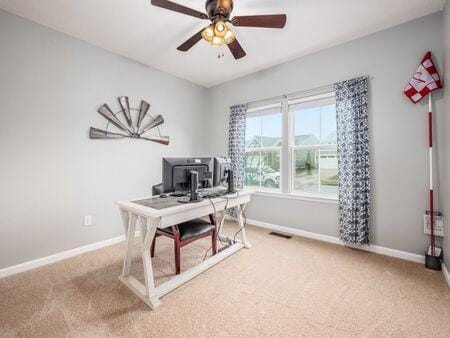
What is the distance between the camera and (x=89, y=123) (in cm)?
260

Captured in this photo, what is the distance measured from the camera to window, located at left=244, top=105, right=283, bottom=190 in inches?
134

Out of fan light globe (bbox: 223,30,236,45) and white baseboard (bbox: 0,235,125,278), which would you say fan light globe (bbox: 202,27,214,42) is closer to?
fan light globe (bbox: 223,30,236,45)

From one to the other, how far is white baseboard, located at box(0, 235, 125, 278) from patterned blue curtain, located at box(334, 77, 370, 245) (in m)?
3.09

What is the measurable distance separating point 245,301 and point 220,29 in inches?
89.4

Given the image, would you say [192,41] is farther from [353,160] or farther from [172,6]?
[353,160]

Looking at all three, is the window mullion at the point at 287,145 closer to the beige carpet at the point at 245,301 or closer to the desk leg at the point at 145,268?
the beige carpet at the point at 245,301

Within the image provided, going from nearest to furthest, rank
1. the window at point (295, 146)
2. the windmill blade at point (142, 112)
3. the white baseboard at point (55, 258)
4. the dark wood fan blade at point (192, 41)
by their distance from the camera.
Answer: the dark wood fan blade at point (192, 41), the white baseboard at point (55, 258), the window at point (295, 146), the windmill blade at point (142, 112)

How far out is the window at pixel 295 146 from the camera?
2.91m

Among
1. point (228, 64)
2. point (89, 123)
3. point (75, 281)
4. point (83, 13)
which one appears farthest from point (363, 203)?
point (83, 13)

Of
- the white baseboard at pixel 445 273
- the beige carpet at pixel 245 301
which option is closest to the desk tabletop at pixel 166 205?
the beige carpet at pixel 245 301

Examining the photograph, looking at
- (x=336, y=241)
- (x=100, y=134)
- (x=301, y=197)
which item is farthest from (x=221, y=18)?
(x=336, y=241)

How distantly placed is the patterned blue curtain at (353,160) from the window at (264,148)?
0.95 meters

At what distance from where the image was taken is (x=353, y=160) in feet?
8.18

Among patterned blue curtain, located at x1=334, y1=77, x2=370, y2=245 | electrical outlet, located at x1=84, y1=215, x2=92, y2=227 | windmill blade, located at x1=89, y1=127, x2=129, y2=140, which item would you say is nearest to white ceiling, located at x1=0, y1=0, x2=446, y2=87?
patterned blue curtain, located at x1=334, y1=77, x2=370, y2=245
